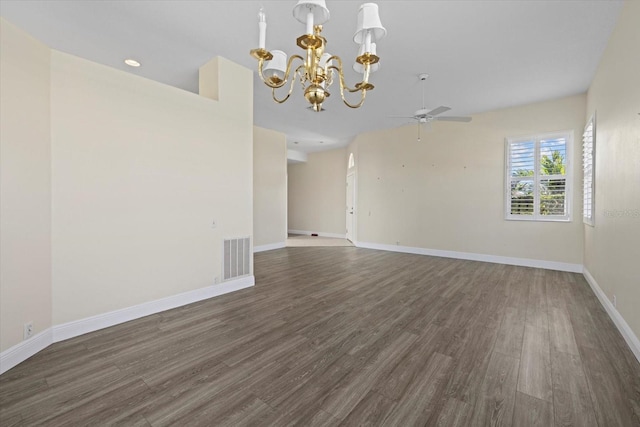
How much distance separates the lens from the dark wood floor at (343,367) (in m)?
1.57

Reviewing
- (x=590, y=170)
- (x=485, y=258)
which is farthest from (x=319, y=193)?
(x=590, y=170)

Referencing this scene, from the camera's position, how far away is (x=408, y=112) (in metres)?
5.68

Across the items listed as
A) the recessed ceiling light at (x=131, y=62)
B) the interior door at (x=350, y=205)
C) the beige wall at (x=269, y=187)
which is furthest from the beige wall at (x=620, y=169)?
the beige wall at (x=269, y=187)

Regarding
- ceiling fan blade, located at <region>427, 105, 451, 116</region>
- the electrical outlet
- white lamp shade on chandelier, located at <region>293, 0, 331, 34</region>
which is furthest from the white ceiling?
the electrical outlet

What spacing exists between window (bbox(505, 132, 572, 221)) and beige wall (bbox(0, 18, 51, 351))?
703 centimetres

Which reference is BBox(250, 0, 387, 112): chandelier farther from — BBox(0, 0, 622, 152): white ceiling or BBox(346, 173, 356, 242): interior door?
BBox(346, 173, 356, 242): interior door

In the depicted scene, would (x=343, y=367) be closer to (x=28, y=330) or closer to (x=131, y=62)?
(x=28, y=330)

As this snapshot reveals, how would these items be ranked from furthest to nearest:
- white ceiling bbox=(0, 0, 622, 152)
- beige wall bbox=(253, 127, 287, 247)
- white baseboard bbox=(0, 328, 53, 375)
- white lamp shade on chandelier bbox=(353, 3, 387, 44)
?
1. beige wall bbox=(253, 127, 287, 247)
2. white ceiling bbox=(0, 0, 622, 152)
3. white baseboard bbox=(0, 328, 53, 375)
4. white lamp shade on chandelier bbox=(353, 3, 387, 44)

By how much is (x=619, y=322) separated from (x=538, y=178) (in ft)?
11.1

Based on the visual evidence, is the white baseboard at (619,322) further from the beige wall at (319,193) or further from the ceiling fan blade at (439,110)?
the beige wall at (319,193)

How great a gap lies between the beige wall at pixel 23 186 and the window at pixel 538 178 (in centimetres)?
703

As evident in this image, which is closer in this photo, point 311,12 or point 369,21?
point 311,12

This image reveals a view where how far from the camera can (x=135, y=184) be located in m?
2.85

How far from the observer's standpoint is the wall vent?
12.1 feet
